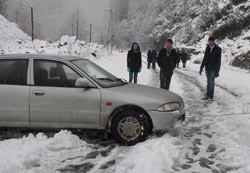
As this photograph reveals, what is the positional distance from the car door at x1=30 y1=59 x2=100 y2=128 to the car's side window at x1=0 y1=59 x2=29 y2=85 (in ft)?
0.99

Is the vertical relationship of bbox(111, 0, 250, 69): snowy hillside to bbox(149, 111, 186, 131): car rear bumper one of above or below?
above

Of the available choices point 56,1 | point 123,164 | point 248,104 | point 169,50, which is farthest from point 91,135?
point 56,1

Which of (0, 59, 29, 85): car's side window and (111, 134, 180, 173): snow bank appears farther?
(0, 59, 29, 85): car's side window

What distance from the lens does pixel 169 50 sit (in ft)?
26.6

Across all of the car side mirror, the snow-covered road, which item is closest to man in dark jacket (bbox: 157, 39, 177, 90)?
the snow-covered road

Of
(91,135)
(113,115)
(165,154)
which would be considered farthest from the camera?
(91,135)

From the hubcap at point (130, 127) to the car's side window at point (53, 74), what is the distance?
113 centimetres

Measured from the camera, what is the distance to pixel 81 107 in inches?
188

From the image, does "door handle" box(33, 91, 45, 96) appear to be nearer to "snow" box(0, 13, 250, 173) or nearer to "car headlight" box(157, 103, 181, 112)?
"snow" box(0, 13, 250, 173)

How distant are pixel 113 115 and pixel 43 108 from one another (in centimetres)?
123

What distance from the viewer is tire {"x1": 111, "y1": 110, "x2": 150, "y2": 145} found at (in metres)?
4.75

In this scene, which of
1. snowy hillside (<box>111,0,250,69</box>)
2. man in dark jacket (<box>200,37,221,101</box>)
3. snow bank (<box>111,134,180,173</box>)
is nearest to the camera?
snow bank (<box>111,134,180,173</box>)

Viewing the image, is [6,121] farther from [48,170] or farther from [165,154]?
[165,154]

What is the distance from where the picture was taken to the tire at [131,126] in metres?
4.75
